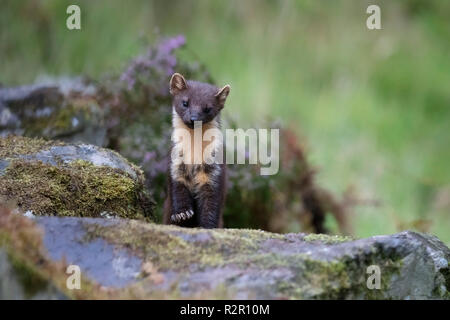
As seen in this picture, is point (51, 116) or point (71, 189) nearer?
point (71, 189)

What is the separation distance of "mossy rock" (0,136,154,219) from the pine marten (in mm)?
312

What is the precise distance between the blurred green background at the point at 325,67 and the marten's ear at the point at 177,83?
2.61m

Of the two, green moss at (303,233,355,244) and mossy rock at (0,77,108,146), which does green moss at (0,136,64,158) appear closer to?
mossy rock at (0,77,108,146)

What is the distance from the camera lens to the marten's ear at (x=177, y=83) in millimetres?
6650

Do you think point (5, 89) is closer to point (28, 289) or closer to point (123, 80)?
point (123, 80)

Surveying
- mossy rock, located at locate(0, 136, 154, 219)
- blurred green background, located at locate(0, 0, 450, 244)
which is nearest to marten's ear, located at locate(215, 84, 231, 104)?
mossy rock, located at locate(0, 136, 154, 219)

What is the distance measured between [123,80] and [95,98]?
444 millimetres

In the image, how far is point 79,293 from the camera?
3959 mm

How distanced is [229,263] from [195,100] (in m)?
2.43

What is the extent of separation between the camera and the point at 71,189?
5500mm

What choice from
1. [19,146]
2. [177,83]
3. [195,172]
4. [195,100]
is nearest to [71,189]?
[19,146]

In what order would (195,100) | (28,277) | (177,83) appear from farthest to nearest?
(177,83) → (195,100) → (28,277)

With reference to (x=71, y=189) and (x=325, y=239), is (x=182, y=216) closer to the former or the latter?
(x=71, y=189)

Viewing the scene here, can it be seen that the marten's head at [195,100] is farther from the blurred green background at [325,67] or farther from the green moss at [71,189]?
the blurred green background at [325,67]
